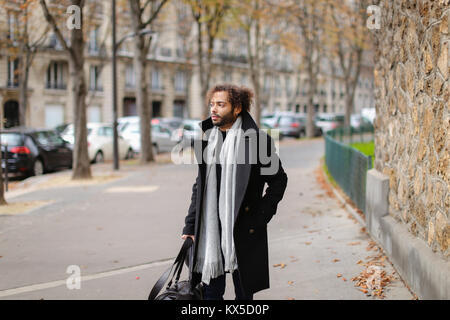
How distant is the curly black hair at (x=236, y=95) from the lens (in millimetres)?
4270

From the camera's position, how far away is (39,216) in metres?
10.6

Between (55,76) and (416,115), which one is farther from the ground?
(55,76)

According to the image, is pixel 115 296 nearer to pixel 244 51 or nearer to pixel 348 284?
pixel 348 284

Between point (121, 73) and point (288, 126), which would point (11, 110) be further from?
point (288, 126)

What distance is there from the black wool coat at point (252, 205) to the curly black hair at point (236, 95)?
0.18m

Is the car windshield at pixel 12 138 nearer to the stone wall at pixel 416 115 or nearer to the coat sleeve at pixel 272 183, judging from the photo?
the stone wall at pixel 416 115

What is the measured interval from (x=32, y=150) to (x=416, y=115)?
548 inches

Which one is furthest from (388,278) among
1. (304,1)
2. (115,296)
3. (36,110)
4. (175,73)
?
(175,73)

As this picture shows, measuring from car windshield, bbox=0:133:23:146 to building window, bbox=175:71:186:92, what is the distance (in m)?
41.6

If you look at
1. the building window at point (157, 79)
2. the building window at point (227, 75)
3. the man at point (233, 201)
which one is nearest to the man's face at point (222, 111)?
the man at point (233, 201)

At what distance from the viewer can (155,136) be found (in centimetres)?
2812

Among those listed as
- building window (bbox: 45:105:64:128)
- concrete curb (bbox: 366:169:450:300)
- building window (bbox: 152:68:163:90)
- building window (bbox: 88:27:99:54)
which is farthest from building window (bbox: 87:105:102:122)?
concrete curb (bbox: 366:169:450:300)

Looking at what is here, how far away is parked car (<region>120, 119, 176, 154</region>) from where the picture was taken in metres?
27.1

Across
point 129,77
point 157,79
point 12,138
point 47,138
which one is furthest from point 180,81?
point 12,138
